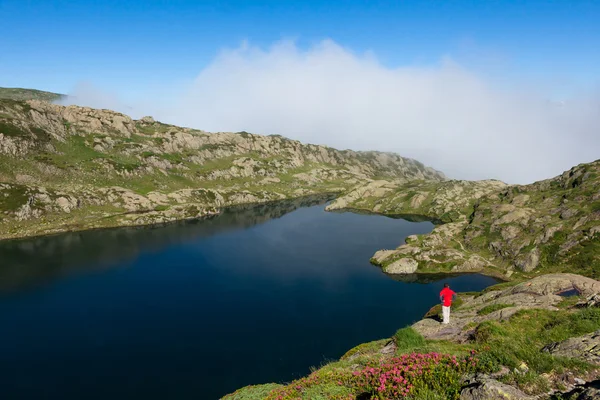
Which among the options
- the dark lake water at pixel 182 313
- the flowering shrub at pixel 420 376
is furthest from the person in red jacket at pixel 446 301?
the dark lake water at pixel 182 313

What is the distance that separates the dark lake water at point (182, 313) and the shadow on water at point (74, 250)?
93 cm

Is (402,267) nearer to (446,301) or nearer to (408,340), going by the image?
(446,301)

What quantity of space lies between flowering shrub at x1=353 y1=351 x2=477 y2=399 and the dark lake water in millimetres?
56807

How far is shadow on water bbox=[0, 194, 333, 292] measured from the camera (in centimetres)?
12181

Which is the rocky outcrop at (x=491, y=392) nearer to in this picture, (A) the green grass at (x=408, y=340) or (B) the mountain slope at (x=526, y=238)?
(A) the green grass at (x=408, y=340)

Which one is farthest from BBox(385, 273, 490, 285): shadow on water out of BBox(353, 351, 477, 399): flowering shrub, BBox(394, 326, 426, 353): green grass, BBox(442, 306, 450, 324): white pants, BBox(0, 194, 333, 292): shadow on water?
BBox(0, 194, 333, 292): shadow on water

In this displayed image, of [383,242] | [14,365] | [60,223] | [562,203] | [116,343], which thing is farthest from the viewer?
[60,223]

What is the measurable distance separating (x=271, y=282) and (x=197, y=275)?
102ft

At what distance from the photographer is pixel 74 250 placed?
5945 inches

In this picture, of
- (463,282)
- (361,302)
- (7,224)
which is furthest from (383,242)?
(7,224)

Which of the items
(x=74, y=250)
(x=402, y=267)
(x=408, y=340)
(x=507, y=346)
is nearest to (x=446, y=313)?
(x=408, y=340)

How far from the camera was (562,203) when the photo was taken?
141 metres

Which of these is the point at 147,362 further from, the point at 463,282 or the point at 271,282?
the point at 463,282

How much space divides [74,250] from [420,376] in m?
180
